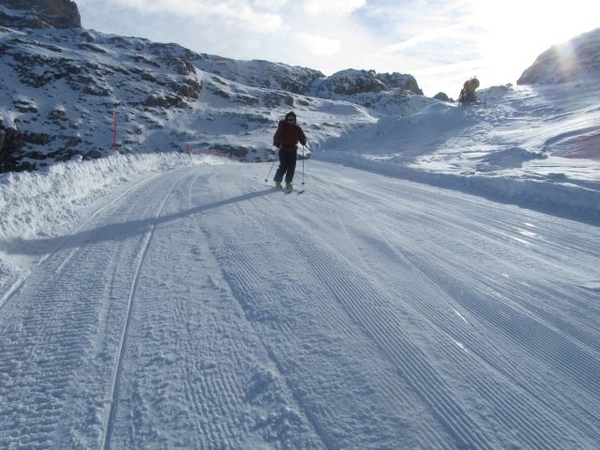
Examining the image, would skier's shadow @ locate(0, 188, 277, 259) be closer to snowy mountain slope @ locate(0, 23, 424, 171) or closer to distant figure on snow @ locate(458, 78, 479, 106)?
snowy mountain slope @ locate(0, 23, 424, 171)

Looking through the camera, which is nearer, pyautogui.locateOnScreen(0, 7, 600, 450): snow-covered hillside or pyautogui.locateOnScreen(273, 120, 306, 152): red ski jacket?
pyautogui.locateOnScreen(0, 7, 600, 450): snow-covered hillside

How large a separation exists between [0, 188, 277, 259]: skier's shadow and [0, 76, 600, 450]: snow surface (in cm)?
4

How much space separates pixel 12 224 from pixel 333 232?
4183 millimetres

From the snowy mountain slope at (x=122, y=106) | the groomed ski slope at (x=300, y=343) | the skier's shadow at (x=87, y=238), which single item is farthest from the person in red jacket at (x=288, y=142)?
the snowy mountain slope at (x=122, y=106)

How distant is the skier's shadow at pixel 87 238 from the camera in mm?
4617

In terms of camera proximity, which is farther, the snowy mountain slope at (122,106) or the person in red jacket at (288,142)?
the snowy mountain slope at (122,106)

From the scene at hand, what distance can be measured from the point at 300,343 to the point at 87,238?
148 inches

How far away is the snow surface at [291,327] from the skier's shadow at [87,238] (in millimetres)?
40

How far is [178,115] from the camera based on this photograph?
5138 cm

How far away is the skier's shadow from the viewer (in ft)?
15.1

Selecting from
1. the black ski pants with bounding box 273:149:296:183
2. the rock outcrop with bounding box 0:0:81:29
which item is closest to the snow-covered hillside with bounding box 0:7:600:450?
the black ski pants with bounding box 273:149:296:183

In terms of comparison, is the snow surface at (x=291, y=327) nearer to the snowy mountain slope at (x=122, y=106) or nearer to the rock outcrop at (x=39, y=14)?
the snowy mountain slope at (x=122, y=106)

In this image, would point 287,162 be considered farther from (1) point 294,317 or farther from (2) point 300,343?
(2) point 300,343

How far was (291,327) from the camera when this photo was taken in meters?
3.04
